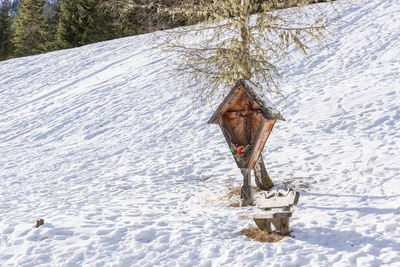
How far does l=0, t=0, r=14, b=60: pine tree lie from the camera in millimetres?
40500

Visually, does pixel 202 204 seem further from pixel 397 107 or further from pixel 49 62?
pixel 49 62

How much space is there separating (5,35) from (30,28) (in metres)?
4.86

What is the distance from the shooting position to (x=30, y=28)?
125 feet

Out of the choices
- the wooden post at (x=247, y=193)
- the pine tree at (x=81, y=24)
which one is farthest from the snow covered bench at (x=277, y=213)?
the pine tree at (x=81, y=24)

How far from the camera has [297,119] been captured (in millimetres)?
11734

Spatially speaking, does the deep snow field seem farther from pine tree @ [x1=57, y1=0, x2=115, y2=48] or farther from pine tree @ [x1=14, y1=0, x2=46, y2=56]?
pine tree @ [x1=14, y1=0, x2=46, y2=56]

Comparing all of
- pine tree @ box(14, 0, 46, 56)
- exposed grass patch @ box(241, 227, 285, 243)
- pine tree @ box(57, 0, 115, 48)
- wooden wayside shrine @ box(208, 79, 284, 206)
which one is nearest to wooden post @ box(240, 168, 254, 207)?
wooden wayside shrine @ box(208, 79, 284, 206)

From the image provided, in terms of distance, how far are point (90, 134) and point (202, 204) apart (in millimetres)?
7732

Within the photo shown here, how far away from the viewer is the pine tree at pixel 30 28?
127 feet

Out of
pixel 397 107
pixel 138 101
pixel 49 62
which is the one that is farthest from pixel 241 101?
pixel 49 62

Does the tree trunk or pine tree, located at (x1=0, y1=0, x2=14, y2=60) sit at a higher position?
pine tree, located at (x1=0, y1=0, x2=14, y2=60)

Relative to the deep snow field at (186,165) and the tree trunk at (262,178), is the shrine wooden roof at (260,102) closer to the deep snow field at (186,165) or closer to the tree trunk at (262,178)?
the tree trunk at (262,178)

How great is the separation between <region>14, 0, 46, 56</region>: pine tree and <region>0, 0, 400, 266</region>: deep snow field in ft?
67.8

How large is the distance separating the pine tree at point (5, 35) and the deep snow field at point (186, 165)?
23.5m
